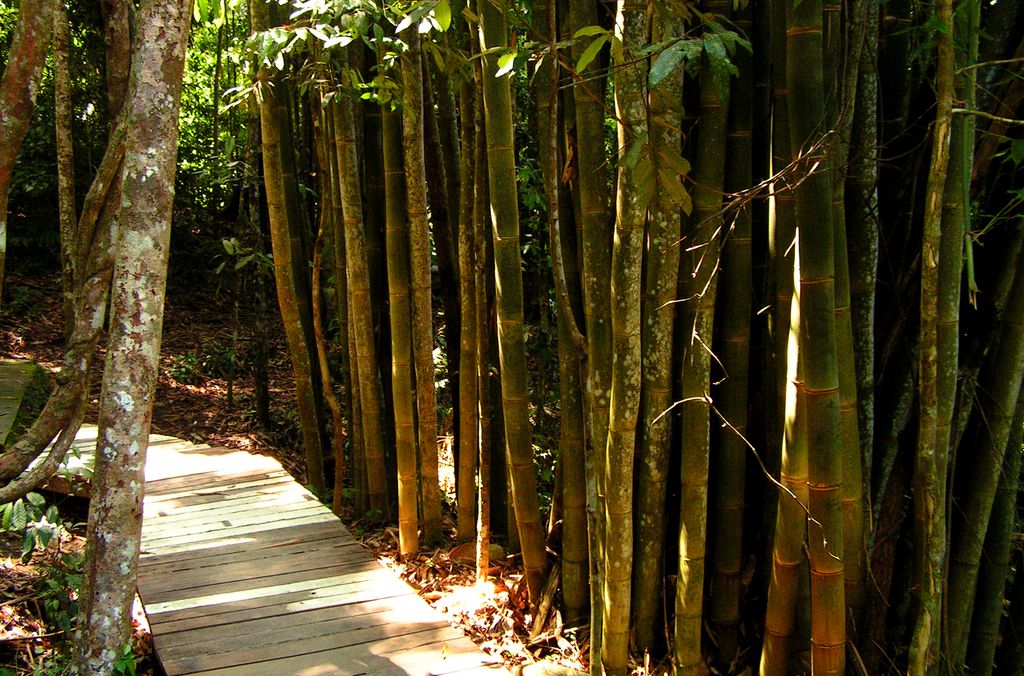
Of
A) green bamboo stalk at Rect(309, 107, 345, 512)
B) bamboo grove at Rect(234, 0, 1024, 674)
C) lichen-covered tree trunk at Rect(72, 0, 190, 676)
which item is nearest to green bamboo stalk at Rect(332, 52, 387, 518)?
green bamboo stalk at Rect(309, 107, 345, 512)

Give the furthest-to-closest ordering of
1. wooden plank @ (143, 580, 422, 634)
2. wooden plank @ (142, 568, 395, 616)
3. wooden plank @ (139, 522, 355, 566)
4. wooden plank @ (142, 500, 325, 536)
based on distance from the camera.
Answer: wooden plank @ (142, 500, 325, 536), wooden plank @ (139, 522, 355, 566), wooden plank @ (142, 568, 395, 616), wooden plank @ (143, 580, 422, 634)

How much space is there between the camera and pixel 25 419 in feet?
15.6

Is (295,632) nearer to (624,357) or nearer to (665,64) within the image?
(624,357)

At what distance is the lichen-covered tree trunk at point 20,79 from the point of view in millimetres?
2447

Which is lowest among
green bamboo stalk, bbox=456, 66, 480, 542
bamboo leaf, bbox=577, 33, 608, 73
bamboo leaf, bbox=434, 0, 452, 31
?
green bamboo stalk, bbox=456, 66, 480, 542

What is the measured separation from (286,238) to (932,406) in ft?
9.18

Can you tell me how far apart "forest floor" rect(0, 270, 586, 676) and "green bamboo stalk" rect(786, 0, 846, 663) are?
A: 1.13m

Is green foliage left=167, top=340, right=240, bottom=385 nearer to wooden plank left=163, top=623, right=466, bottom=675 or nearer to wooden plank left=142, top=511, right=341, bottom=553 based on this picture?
wooden plank left=142, top=511, right=341, bottom=553

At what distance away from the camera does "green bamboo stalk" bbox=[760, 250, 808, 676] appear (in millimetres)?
2098

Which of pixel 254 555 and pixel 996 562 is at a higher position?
pixel 996 562

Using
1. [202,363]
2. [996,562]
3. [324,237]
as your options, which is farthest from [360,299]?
[202,363]

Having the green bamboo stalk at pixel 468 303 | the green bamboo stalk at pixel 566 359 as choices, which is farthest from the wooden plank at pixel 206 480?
the green bamboo stalk at pixel 566 359

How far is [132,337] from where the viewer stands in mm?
2230

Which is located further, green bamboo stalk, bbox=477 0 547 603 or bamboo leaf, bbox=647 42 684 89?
green bamboo stalk, bbox=477 0 547 603
